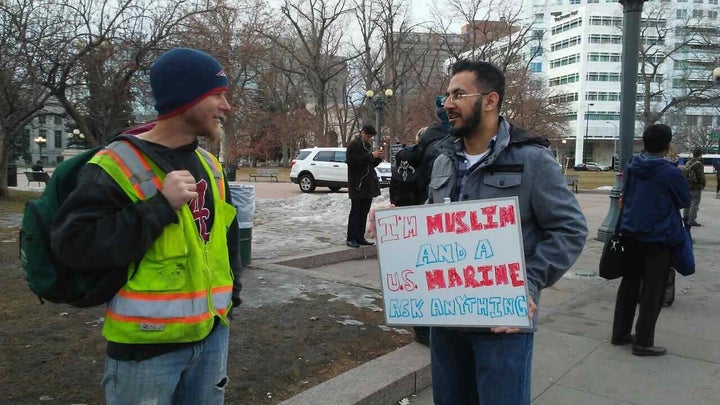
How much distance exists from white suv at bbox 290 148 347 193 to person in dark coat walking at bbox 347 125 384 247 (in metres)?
13.2

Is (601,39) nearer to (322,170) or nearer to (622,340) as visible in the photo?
(322,170)

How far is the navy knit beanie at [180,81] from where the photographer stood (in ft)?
6.07

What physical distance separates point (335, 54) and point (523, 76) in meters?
17.9

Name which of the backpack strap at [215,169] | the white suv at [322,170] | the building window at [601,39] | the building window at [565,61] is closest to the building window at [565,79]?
the building window at [565,61]

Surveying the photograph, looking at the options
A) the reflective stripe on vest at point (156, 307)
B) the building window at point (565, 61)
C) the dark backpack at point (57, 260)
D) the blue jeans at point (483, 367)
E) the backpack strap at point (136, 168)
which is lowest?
the blue jeans at point (483, 367)

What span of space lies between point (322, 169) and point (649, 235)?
18718 mm

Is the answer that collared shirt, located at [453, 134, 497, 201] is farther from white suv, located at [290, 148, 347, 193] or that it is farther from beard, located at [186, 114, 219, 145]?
white suv, located at [290, 148, 347, 193]

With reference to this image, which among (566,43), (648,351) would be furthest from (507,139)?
(566,43)

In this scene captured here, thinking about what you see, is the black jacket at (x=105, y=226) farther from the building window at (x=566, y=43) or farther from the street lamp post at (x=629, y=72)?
the building window at (x=566, y=43)

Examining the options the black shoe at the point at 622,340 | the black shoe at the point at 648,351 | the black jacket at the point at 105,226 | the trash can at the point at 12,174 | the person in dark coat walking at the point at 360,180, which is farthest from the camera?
the trash can at the point at 12,174

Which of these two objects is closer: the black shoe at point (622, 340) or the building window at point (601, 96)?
the black shoe at point (622, 340)

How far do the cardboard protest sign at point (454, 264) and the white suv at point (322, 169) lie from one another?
Answer: 19968 millimetres

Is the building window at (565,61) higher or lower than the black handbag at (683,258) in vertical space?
higher

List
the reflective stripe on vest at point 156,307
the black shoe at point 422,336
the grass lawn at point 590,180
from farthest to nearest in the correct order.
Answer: the grass lawn at point 590,180 → the black shoe at point 422,336 → the reflective stripe on vest at point 156,307
